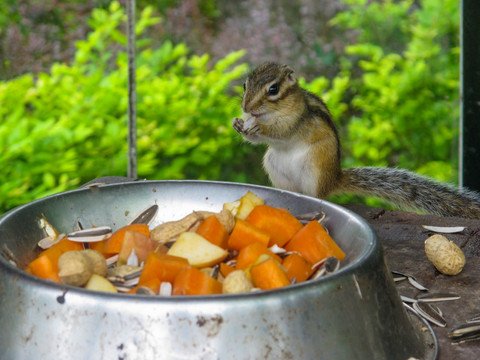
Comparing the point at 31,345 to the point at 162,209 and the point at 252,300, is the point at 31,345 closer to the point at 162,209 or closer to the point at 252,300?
the point at 252,300

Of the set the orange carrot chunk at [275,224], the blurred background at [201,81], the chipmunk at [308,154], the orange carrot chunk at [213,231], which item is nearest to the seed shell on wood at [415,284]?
the orange carrot chunk at [275,224]

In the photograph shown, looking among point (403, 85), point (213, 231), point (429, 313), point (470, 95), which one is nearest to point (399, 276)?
point (429, 313)

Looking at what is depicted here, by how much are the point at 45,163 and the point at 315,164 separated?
4.02ft

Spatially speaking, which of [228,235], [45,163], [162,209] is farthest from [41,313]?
[45,163]

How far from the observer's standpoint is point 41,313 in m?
0.81

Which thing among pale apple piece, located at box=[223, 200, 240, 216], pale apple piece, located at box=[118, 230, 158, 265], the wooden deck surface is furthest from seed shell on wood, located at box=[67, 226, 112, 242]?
the wooden deck surface

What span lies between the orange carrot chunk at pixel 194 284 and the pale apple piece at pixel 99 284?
9 centimetres

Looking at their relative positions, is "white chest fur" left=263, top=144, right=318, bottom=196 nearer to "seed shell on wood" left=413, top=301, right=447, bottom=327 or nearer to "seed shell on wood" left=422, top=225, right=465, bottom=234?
"seed shell on wood" left=422, top=225, right=465, bottom=234

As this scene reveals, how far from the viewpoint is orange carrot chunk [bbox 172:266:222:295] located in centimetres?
86

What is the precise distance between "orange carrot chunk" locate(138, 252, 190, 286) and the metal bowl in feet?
0.44

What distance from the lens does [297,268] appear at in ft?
3.28

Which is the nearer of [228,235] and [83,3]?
[228,235]

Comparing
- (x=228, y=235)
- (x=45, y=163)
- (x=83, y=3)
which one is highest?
(x=83, y=3)

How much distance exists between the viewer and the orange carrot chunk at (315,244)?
1050mm
